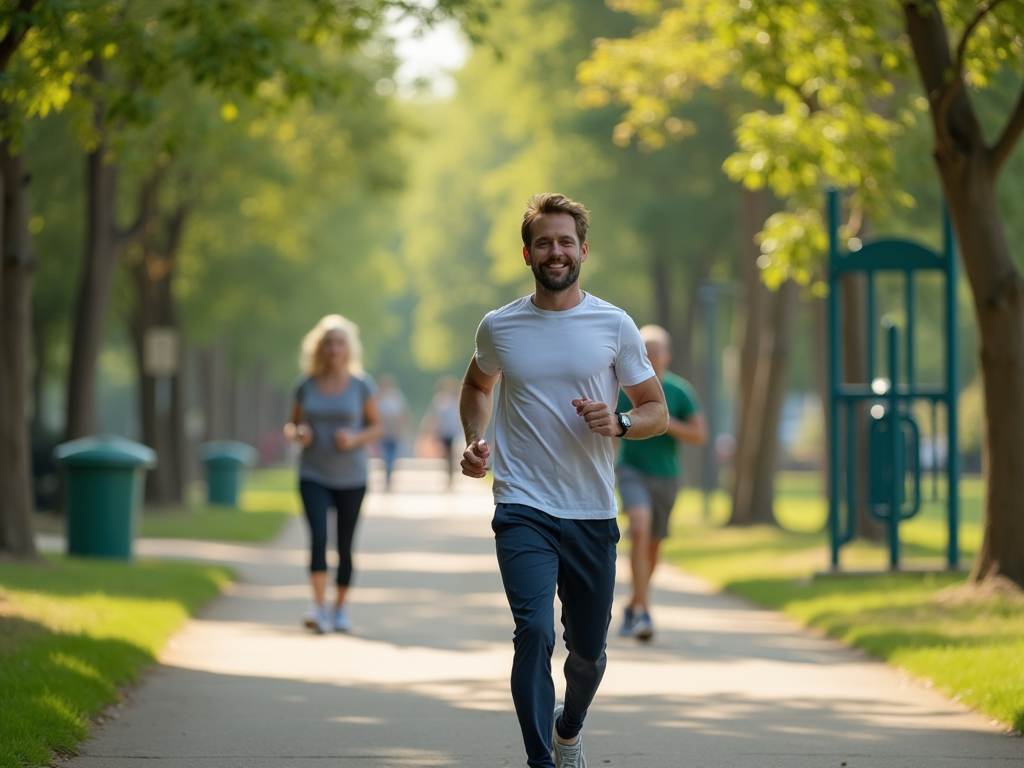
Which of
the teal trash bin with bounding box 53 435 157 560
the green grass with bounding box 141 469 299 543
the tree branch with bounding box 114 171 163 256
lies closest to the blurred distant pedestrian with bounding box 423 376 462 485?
the green grass with bounding box 141 469 299 543

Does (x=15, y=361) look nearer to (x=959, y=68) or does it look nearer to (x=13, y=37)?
(x=13, y=37)

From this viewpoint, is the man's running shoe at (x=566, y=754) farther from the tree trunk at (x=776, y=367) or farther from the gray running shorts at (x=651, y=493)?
the tree trunk at (x=776, y=367)

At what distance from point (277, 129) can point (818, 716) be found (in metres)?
19.2

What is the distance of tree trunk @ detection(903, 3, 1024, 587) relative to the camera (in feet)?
40.7

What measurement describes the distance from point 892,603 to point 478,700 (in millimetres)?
4993

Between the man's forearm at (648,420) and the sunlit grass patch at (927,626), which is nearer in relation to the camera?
the man's forearm at (648,420)

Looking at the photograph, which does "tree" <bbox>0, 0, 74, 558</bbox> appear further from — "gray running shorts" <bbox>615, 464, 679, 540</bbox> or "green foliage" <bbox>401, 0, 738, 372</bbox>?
"green foliage" <bbox>401, 0, 738, 372</bbox>

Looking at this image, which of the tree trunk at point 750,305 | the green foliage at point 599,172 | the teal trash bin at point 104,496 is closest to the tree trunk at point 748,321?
the tree trunk at point 750,305

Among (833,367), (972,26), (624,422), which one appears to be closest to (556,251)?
(624,422)

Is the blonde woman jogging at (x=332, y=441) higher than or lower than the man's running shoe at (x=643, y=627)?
higher

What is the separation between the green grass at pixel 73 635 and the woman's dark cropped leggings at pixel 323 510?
1.06 m

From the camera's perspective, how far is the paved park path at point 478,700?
23.7ft

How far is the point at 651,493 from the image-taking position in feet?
38.2

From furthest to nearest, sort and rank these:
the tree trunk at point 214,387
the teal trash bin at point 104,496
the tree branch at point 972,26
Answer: the tree trunk at point 214,387
the teal trash bin at point 104,496
the tree branch at point 972,26
